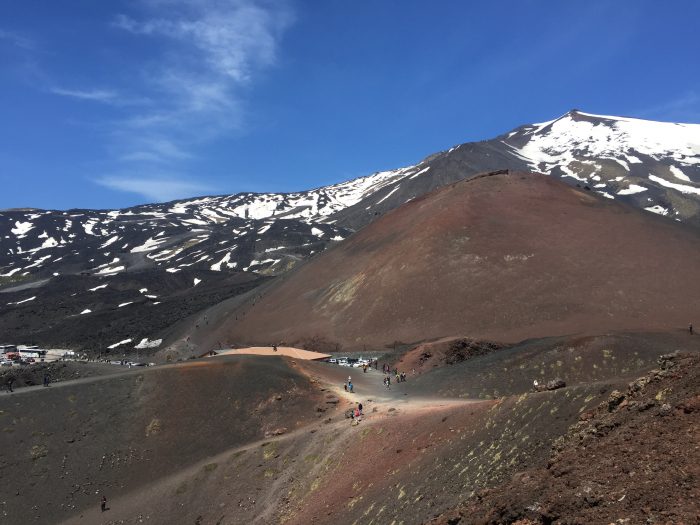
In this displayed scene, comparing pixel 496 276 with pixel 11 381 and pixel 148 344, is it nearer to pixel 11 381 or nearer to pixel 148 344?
pixel 11 381

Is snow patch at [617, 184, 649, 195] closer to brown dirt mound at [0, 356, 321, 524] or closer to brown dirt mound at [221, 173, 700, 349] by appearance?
brown dirt mound at [221, 173, 700, 349]

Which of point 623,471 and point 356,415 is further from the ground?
point 623,471

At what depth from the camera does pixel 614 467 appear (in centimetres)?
1205

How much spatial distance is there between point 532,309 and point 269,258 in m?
133

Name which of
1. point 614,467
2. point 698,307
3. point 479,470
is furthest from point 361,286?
point 614,467

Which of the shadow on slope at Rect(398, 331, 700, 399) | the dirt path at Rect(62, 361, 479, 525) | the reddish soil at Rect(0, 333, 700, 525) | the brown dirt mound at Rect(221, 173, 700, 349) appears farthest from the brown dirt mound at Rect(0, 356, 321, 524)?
the brown dirt mound at Rect(221, 173, 700, 349)

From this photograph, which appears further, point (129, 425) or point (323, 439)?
point (129, 425)

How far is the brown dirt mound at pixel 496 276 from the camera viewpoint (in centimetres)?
5584

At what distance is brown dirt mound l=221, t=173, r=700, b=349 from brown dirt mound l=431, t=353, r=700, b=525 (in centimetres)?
3801

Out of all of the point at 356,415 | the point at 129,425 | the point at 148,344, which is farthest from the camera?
the point at 148,344

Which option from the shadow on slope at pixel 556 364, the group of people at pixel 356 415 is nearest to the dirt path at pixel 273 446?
the group of people at pixel 356 415

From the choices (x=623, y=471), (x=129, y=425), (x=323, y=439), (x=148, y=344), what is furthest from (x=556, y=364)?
(x=148, y=344)

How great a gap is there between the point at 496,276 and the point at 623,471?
5409cm

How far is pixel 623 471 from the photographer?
38.5ft
